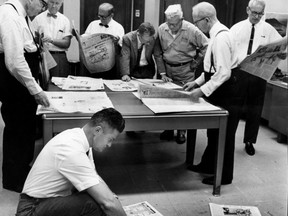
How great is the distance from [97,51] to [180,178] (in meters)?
1.17

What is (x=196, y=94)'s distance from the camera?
265 cm

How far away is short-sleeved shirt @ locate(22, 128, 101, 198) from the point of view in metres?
1.76

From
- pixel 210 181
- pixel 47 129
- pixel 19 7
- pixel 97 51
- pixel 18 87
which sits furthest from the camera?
pixel 97 51

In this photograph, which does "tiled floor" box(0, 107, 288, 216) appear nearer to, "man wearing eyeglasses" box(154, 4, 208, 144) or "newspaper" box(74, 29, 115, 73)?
"man wearing eyeglasses" box(154, 4, 208, 144)

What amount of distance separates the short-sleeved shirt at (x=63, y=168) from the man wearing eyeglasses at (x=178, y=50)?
5.67 feet

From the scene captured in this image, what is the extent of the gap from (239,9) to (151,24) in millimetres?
803

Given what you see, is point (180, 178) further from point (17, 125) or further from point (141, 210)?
point (17, 125)

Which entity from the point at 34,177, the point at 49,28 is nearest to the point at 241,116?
the point at 34,177

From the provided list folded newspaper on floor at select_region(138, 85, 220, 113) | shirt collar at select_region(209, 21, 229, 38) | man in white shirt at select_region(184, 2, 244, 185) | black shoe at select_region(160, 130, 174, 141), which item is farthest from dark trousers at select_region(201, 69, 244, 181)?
black shoe at select_region(160, 130, 174, 141)

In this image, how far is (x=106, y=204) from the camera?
1.81 metres

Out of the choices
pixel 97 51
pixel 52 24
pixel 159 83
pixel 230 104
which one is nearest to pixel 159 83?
pixel 159 83

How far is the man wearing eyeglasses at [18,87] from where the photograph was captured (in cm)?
230

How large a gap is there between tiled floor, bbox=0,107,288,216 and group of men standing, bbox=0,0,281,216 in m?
0.12

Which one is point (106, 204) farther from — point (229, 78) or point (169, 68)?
point (169, 68)
